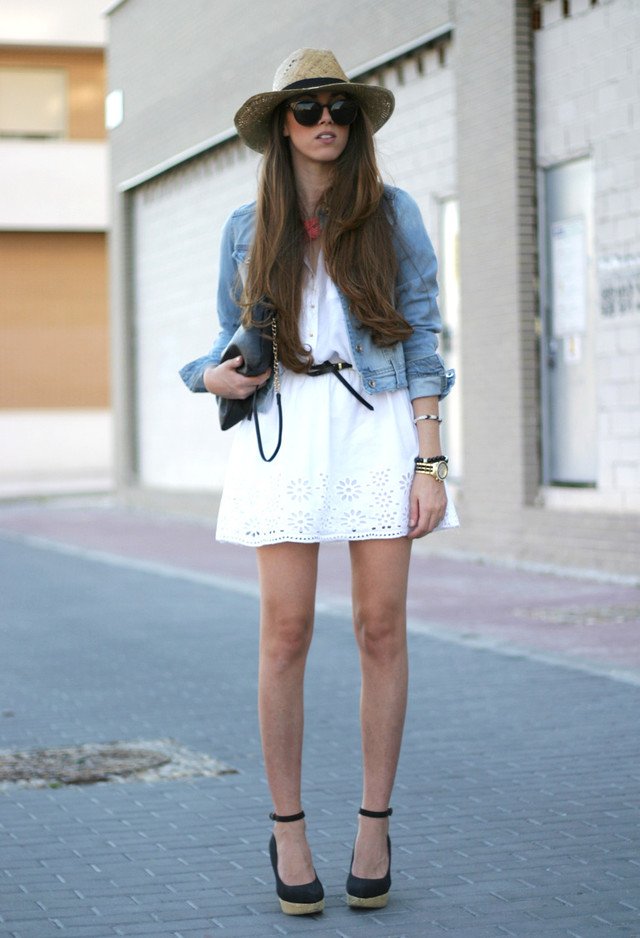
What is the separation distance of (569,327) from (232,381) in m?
8.83

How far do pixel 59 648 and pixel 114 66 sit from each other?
15533 millimetres

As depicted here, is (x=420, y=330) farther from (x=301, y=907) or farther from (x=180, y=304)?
(x=180, y=304)

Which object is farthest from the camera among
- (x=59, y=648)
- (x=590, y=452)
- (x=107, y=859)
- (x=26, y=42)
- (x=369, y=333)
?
(x=26, y=42)

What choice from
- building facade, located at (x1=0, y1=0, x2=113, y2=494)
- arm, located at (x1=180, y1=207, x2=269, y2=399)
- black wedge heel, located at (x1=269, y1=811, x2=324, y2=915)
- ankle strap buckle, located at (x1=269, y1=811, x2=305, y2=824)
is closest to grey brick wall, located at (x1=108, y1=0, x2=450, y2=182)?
arm, located at (x1=180, y1=207, x2=269, y2=399)

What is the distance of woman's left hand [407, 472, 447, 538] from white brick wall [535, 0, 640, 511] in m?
7.85

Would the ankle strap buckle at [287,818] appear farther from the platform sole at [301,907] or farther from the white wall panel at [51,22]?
the white wall panel at [51,22]

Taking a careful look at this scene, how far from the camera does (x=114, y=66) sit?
2322cm

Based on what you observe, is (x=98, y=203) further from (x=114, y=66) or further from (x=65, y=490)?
(x=114, y=66)

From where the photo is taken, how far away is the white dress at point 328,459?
406 cm

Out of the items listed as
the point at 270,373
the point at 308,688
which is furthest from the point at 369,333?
the point at 308,688

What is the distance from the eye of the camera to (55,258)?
36.0m

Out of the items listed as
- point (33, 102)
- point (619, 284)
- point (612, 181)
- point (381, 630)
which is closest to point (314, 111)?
point (381, 630)

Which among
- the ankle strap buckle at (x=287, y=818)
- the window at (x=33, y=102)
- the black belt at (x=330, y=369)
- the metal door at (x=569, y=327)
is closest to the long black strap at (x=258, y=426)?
the black belt at (x=330, y=369)

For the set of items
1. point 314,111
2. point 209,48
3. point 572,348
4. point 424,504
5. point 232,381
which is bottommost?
point 424,504
